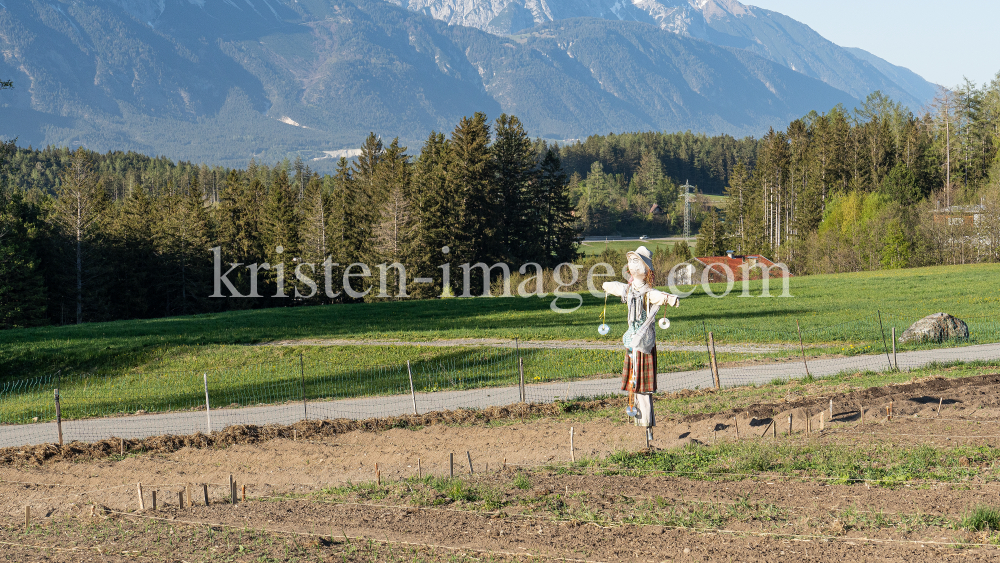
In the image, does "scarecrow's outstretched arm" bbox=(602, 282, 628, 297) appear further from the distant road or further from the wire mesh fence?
the distant road

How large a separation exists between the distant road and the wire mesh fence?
0.03m

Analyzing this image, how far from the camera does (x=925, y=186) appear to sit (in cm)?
7856

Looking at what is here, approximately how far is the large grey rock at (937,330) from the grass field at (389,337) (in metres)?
0.63

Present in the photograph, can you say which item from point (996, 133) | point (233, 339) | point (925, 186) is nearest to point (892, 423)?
point (233, 339)

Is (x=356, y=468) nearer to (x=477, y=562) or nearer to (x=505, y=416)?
(x=505, y=416)

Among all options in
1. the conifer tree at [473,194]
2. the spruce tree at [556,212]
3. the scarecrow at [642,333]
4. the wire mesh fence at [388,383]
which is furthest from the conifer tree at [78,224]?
the scarecrow at [642,333]

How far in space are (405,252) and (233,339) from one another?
2798 cm

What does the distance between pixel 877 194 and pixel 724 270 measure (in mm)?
18958

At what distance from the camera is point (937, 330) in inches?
907

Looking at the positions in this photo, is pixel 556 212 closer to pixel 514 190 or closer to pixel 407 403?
pixel 514 190

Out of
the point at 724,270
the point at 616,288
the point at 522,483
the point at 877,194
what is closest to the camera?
the point at 522,483

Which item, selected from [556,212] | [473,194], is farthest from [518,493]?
[556,212]

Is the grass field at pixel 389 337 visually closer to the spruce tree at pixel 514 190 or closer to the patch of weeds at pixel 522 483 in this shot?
the patch of weeds at pixel 522 483

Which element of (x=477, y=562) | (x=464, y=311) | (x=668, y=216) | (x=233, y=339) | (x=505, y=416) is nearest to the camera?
(x=477, y=562)
